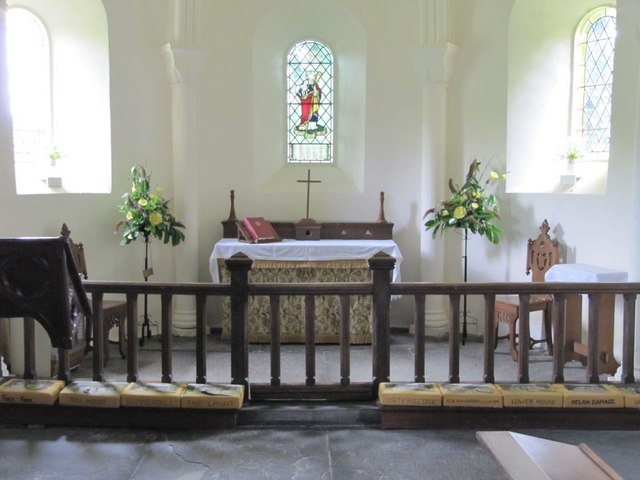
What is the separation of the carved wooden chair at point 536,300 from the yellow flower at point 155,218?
3.47 meters

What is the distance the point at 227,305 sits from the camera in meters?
6.88

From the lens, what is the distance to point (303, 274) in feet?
22.8

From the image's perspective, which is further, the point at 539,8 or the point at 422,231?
the point at 422,231

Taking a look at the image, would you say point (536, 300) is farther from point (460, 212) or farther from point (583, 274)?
point (460, 212)

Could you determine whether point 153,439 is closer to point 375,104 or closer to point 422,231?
point 422,231

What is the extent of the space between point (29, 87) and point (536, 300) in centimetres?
556

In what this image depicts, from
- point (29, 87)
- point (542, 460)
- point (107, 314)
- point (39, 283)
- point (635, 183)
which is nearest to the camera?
point (542, 460)

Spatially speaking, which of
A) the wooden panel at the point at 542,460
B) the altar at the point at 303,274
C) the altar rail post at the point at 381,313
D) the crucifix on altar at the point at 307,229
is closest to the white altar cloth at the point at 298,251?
the altar at the point at 303,274

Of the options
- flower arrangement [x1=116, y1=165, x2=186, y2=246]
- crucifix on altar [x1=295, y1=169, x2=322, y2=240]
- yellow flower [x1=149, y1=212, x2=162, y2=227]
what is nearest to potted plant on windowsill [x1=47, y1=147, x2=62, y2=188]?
flower arrangement [x1=116, y1=165, x2=186, y2=246]

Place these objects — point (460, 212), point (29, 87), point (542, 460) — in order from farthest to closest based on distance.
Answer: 1. point (29, 87)
2. point (460, 212)
3. point (542, 460)

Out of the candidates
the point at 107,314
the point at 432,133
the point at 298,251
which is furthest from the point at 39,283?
the point at 432,133

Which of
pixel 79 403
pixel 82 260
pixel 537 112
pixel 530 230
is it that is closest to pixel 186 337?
pixel 82 260

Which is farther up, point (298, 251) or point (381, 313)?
point (298, 251)

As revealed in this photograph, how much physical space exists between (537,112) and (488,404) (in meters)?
4.13
